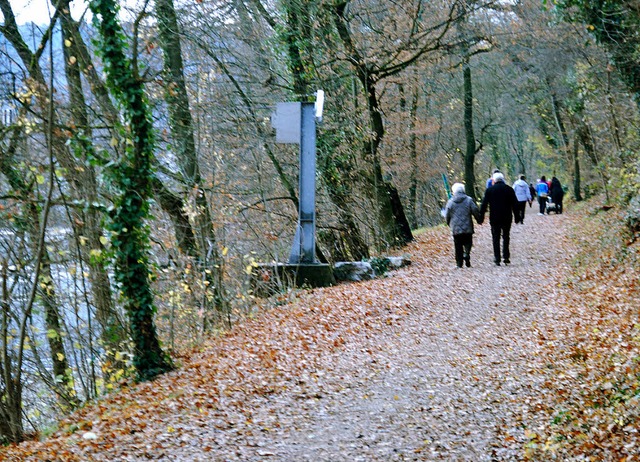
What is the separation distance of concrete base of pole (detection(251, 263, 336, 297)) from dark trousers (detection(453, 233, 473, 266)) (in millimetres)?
3120

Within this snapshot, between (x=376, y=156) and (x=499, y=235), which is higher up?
(x=376, y=156)

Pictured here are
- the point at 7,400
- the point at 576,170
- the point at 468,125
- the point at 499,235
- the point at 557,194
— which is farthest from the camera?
the point at 576,170

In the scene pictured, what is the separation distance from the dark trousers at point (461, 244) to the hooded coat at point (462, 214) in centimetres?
16

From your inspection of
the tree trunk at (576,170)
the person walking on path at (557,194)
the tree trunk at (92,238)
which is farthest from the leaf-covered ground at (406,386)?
the tree trunk at (576,170)

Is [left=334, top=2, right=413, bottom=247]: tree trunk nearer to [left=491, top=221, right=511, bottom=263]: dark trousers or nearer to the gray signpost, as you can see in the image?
the gray signpost

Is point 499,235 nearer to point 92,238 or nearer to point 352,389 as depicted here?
point 92,238

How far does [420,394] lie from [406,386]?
36cm

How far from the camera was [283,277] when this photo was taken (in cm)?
1507

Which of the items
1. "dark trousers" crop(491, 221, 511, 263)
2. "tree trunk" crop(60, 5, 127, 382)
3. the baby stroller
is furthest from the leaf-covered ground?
the baby stroller

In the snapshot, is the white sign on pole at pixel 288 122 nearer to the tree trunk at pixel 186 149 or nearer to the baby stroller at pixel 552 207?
the tree trunk at pixel 186 149

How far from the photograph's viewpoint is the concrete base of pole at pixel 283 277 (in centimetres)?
1505

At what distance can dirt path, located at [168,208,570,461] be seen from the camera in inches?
247

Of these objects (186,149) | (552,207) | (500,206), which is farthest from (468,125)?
(186,149)

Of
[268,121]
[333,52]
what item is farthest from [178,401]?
[333,52]
